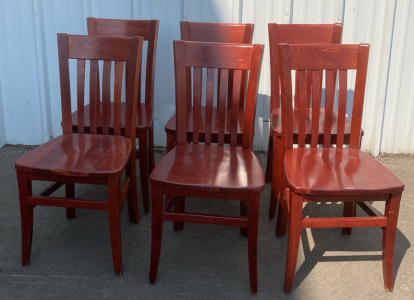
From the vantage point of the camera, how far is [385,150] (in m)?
3.53

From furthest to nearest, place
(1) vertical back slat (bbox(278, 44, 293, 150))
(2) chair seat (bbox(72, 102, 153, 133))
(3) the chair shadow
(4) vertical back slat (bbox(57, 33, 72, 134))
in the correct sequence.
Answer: (2) chair seat (bbox(72, 102, 153, 133)) → (4) vertical back slat (bbox(57, 33, 72, 134)) → (3) the chair shadow → (1) vertical back slat (bbox(278, 44, 293, 150))

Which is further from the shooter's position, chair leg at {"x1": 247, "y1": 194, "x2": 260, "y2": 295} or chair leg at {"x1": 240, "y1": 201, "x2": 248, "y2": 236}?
chair leg at {"x1": 240, "y1": 201, "x2": 248, "y2": 236}

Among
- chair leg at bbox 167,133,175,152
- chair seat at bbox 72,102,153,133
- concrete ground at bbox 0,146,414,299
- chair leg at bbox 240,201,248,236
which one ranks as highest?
chair seat at bbox 72,102,153,133

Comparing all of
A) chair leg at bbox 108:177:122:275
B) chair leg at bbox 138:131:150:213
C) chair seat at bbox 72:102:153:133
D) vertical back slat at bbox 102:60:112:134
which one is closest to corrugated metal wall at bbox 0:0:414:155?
chair seat at bbox 72:102:153:133

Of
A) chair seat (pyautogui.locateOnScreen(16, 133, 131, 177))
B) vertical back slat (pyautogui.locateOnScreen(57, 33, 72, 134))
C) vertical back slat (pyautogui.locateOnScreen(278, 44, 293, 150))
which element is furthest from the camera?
vertical back slat (pyautogui.locateOnScreen(57, 33, 72, 134))

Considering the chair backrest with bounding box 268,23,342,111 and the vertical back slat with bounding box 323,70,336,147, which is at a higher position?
the chair backrest with bounding box 268,23,342,111

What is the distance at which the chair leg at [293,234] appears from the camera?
1.73m

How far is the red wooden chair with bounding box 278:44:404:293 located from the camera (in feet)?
5.59

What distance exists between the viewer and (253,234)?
1.77m

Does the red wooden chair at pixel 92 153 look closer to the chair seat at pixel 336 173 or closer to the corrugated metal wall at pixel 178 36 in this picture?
the chair seat at pixel 336 173

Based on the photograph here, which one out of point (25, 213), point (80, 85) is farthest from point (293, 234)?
point (80, 85)

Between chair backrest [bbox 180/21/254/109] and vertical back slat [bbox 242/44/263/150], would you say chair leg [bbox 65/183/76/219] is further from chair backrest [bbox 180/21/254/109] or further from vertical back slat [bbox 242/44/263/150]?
chair backrest [bbox 180/21/254/109]

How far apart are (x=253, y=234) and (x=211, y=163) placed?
36cm

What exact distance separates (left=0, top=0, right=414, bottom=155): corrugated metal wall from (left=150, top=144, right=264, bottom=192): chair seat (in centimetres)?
146
